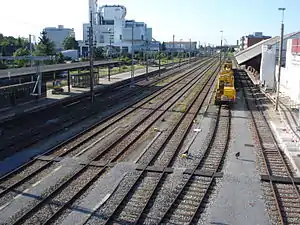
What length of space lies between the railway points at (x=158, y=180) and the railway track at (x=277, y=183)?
0.03m

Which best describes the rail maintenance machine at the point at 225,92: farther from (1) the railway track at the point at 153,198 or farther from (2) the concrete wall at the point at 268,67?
(1) the railway track at the point at 153,198

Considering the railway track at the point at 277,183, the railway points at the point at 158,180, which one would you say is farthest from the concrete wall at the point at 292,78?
the railway track at the point at 277,183

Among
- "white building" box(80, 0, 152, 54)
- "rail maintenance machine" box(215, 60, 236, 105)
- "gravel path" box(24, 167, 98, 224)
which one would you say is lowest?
"gravel path" box(24, 167, 98, 224)

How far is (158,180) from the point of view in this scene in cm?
1279

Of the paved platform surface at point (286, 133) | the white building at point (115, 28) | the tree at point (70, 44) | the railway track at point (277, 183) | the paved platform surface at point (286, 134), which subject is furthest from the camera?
the white building at point (115, 28)

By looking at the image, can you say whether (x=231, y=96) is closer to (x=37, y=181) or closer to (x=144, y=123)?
(x=144, y=123)

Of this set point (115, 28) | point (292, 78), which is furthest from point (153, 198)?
Result: point (115, 28)

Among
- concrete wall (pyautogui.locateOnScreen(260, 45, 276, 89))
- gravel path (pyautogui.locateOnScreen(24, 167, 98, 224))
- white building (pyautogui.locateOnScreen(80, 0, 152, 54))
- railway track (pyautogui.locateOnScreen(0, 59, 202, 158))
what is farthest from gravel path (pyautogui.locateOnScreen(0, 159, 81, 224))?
white building (pyautogui.locateOnScreen(80, 0, 152, 54))

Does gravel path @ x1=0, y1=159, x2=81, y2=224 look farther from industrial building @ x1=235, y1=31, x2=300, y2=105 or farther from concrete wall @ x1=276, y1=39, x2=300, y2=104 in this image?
concrete wall @ x1=276, y1=39, x2=300, y2=104

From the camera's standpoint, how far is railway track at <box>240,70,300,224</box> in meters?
10.4

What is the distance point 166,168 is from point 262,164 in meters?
3.98

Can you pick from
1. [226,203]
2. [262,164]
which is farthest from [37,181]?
[262,164]

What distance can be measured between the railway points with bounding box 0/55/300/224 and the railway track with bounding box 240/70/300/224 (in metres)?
0.03

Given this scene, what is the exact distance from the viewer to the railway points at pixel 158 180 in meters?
10.3
